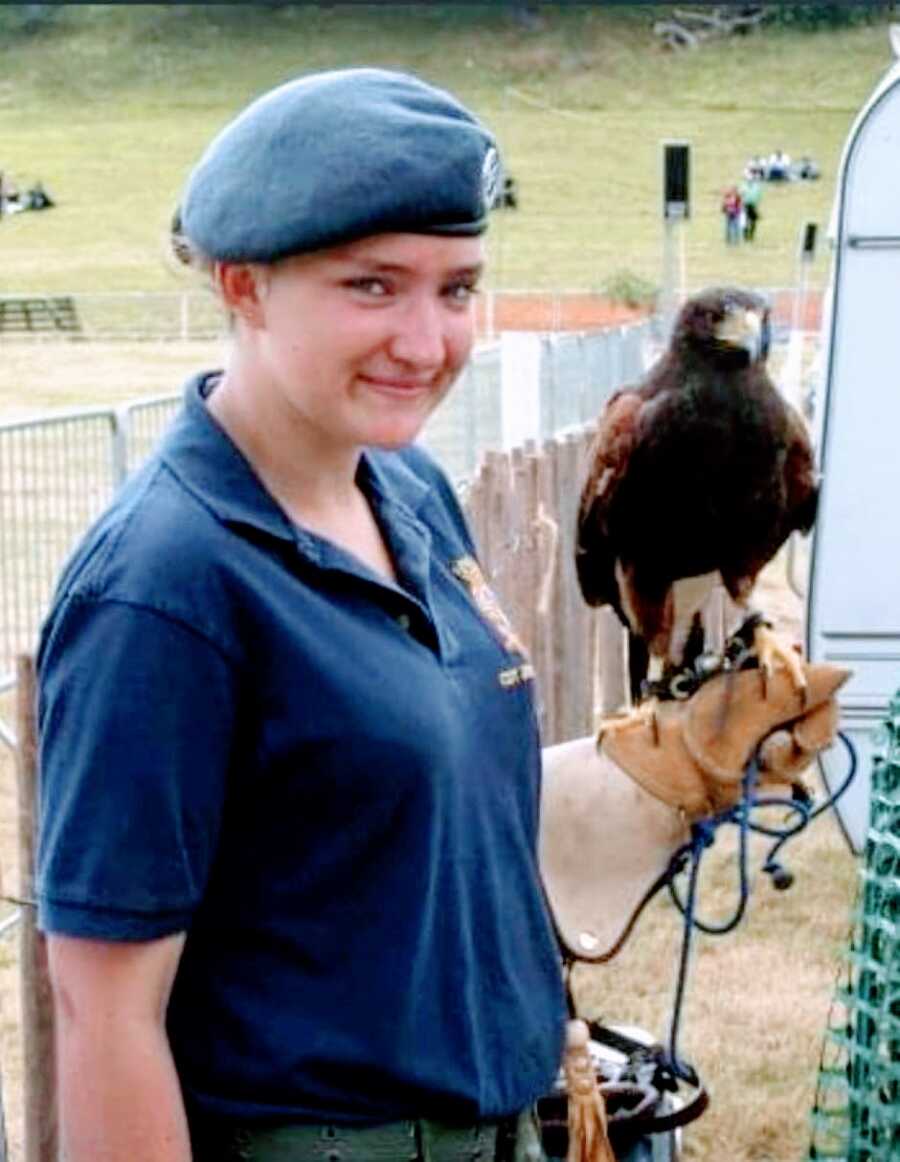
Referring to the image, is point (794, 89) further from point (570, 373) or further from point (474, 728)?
point (474, 728)

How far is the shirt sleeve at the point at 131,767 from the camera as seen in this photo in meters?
2.00

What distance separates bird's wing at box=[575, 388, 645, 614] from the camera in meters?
5.91

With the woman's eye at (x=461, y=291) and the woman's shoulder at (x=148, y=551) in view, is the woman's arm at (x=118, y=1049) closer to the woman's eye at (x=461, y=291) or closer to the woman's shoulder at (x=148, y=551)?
the woman's shoulder at (x=148, y=551)

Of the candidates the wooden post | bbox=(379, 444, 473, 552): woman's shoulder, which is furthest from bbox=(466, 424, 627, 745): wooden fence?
bbox=(379, 444, 473, 552): woman's shoulder

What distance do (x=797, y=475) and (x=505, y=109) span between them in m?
65.8

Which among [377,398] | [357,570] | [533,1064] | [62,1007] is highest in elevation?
[377,398]

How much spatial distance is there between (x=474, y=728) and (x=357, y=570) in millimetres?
189

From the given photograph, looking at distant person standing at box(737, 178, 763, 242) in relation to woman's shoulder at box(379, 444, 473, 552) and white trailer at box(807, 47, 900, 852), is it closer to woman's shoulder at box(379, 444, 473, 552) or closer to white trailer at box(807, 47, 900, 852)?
white trailer at box(807, 47, 900, 852)

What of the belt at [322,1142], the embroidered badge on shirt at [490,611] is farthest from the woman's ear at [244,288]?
the belt at [322,1142]

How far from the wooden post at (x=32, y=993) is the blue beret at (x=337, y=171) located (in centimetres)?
189

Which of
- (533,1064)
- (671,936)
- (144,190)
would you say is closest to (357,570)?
(533,1064)

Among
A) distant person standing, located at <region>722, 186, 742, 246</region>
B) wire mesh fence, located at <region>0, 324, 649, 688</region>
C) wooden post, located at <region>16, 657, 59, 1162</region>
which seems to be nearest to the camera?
wooden post, located at <region>16, 657, 59, 1162</region>

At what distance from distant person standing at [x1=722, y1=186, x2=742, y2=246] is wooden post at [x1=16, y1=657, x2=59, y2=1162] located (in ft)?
163

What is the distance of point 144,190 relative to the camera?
6212 cm
